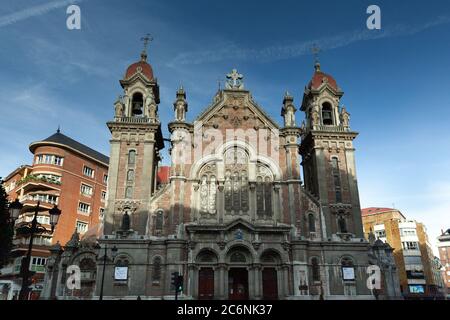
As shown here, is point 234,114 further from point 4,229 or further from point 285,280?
point 4,229

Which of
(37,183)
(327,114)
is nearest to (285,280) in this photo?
(327,114)

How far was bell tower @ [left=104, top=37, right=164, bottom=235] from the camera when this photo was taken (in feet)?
116

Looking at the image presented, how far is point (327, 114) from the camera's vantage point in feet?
141

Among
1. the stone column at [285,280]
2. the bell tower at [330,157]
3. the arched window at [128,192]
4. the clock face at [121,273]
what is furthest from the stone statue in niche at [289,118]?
the clock face at [121,273]

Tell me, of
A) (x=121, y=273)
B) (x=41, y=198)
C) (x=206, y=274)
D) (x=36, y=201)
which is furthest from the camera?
(x=41, y=198)

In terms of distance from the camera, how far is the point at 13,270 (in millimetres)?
50281

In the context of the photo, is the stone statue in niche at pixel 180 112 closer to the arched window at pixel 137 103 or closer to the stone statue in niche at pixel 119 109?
the arched window at pixel 137 103

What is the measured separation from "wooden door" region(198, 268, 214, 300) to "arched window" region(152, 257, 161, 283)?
3462 millimetres

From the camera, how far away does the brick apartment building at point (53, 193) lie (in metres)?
49.8

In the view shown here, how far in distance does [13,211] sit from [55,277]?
19.1 m

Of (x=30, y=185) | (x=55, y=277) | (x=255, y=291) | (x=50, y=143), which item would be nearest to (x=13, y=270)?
(x=30, y=185)

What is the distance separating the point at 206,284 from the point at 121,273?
23.7 feet
